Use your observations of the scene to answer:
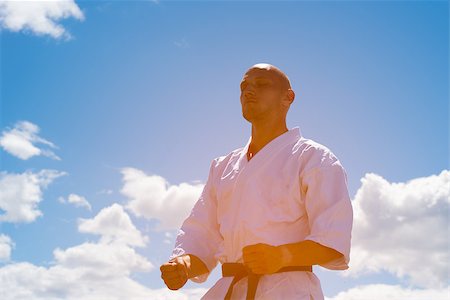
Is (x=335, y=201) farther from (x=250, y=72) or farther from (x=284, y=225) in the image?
(x=250, y=72)

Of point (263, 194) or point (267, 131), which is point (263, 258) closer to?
point (263, 194)

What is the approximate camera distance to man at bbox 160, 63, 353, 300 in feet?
13.6

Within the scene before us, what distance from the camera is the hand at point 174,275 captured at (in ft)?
14.7

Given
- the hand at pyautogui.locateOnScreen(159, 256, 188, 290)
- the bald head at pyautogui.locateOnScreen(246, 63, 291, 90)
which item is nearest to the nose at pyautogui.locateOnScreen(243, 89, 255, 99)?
the bald head at pyautogui.locateOnScreen(246, 63, 291, 90)

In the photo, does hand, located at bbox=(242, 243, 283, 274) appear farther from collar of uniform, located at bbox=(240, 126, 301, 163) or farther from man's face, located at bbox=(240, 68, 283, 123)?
man's face, located at bbox=(240, 68, 283, 123)

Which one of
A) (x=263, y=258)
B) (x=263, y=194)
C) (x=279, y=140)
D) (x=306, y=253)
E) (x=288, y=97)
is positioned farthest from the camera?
(x=288, y=97)

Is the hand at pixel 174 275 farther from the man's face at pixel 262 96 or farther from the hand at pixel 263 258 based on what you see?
the man's face at pixel 262 96

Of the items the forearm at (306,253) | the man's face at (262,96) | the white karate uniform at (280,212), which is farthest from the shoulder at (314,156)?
the forearm at (306,253)

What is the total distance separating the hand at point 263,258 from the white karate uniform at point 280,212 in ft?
1.15

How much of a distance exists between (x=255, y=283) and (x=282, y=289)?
0.22m

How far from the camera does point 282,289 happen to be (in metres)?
4.24

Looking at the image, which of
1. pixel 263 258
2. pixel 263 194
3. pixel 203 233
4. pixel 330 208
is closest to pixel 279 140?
pixel 263 194

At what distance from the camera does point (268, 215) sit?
4.51m

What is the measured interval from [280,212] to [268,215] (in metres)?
0.10
